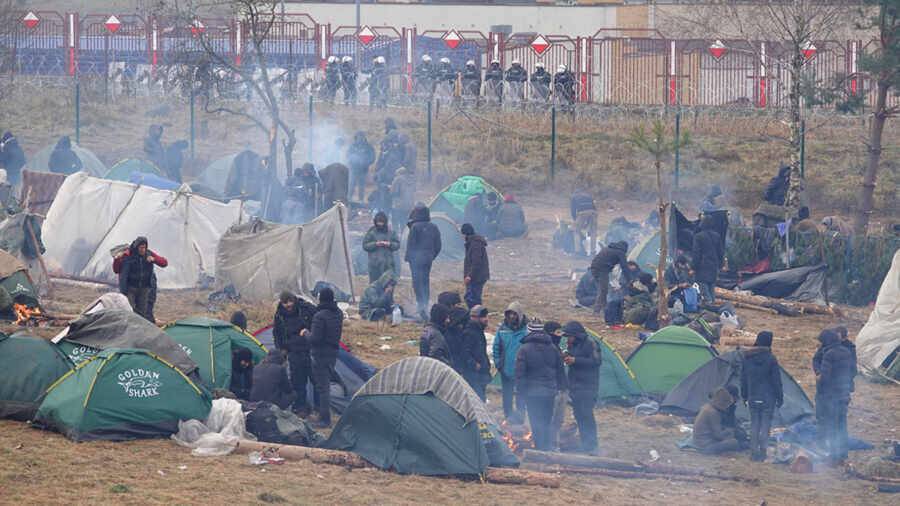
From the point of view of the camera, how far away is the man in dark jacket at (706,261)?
1939 cm

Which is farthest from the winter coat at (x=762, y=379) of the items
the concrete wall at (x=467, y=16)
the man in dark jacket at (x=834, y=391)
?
the concrete wall at (x=467, y=16)

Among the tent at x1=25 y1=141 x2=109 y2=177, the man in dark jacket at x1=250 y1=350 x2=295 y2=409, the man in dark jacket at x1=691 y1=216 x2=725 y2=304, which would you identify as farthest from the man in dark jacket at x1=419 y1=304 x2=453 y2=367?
the tent at x1=25 y1=141 x2=109 y2=177

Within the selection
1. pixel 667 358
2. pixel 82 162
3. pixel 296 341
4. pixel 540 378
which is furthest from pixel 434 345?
pixel 82 162

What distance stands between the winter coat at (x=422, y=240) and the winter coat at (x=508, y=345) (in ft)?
14.2

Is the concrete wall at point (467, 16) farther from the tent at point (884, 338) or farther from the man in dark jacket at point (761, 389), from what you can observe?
the man in dark jacket at point (761, 389)

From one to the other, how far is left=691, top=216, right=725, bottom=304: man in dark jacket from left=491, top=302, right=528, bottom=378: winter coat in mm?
5877

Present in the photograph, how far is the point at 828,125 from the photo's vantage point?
111 feet

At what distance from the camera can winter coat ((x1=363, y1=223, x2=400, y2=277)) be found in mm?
18453

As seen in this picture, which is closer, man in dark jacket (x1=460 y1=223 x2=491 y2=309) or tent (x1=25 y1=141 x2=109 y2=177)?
man in dark jacket (x1=460 y1=223 x2=491 y2=309)

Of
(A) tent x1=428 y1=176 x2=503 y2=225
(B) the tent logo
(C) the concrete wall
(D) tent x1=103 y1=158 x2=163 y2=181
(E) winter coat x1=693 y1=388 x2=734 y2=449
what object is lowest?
(E) winter coat x1=693 y1=388 x2=734 y2=449

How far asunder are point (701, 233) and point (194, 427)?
930cm

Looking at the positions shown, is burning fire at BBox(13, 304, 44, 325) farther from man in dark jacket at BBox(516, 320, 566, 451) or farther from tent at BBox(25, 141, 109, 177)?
tent at BBox(25, 141, 109, 177)

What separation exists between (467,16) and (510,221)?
24417 mm

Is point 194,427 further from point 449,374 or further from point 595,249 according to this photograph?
point 595,249
